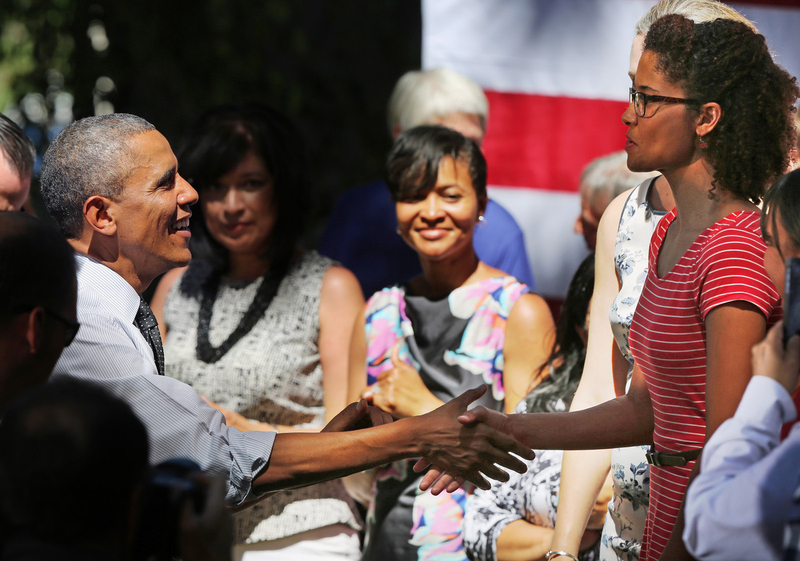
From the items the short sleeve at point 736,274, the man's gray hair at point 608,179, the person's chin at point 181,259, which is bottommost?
the short sleeve at point 736,274

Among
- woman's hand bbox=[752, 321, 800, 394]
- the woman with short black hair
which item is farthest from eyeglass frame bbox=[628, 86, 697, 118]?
the woman with short black hair

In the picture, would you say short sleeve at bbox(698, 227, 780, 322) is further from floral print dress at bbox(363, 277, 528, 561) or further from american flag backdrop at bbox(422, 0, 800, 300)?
american flag backdrop at bbox(422, 0, 800, 300)

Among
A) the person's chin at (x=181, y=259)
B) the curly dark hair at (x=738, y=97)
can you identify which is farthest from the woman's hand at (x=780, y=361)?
the person's chin at (x=181, y=259)

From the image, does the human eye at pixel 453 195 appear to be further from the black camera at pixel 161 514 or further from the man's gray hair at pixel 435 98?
the black camera at pixel 161 514

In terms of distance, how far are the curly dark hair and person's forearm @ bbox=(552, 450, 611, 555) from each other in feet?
2.74

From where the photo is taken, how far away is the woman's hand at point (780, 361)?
1359mm

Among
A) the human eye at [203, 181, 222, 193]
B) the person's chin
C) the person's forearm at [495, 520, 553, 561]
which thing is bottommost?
the person's forearm at [495, 520, 553, 561]

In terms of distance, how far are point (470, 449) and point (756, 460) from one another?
99cm

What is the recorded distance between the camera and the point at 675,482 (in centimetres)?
177

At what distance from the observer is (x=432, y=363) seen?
8.87 feet

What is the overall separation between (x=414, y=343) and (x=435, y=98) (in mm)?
1245

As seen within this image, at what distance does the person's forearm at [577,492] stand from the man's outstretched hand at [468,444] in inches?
5.5

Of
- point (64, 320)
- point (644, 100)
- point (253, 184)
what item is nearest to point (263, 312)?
point (253, 184)

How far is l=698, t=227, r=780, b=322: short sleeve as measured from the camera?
1.54 meters
